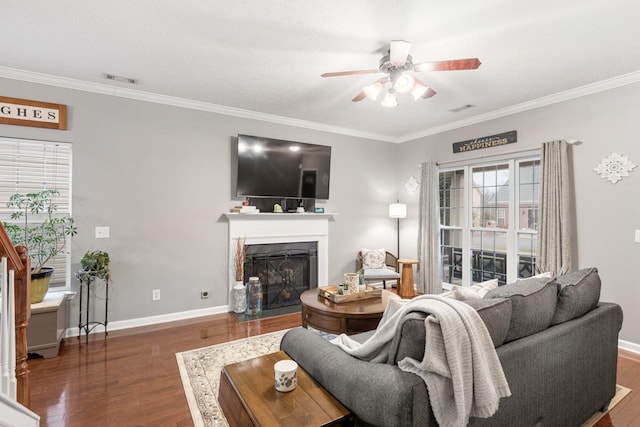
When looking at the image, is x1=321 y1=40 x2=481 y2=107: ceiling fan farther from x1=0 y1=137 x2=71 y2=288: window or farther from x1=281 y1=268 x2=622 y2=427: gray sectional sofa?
x1=0 y1=137 x2=71 y2=288: window

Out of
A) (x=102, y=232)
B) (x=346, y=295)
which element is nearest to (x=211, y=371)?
(x=346, y=295)

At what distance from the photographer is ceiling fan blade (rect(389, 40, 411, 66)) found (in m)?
2.30

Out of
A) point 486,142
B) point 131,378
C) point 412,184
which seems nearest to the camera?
point 131,378

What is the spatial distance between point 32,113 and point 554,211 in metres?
5.46

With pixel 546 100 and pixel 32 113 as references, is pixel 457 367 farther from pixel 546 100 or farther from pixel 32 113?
pixel 32 113

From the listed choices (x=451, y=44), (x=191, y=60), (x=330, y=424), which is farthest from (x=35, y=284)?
(x=451, y=44)

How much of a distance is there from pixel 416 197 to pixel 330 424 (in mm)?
4490

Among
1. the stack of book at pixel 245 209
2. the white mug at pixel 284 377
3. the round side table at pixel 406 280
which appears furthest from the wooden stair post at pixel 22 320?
the round side table at pixel 406 280

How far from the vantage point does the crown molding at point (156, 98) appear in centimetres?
306

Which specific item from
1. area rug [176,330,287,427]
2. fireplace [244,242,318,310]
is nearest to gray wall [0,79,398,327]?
fireplace [244,242,318,310]

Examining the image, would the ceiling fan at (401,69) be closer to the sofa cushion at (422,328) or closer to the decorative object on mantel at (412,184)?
the sofa cushion at (422,328)

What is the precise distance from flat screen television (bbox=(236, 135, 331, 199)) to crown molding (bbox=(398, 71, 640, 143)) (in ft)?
6.05

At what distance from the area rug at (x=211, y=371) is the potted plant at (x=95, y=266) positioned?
119 centimetres

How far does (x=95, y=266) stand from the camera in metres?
3.15
